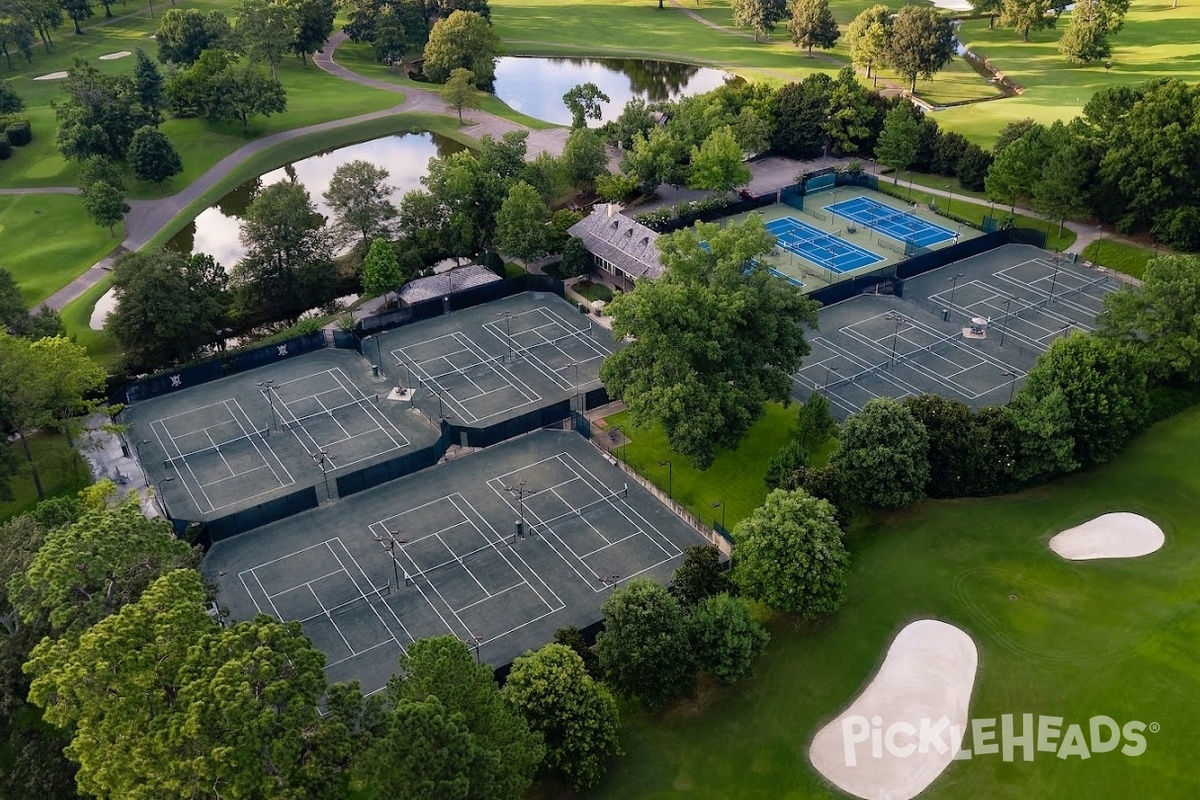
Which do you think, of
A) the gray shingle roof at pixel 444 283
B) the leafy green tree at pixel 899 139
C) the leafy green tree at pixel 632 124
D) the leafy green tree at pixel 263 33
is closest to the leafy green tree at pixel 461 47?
the leafy green tree at pixel 263 33

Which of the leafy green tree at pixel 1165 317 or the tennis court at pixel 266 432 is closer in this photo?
the tennis court at pixel 266 432

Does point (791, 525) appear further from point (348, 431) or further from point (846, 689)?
point (348, 431)

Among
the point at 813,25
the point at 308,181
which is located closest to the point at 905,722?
the point at 308,181

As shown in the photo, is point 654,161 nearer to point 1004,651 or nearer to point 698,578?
point 698,578

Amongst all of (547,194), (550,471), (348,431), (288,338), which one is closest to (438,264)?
(547,194)

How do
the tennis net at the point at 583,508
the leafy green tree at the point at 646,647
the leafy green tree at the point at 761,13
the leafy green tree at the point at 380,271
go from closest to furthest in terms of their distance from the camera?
the leafy green tree at the point at 646,647, the tennis net at the point at 583,508, the leafy green tree at the point at 380,271, the leafy green tree at the point at 761,13

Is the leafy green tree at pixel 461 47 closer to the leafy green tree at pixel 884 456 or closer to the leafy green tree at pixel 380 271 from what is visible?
the leafy green tree at pixel 380 271

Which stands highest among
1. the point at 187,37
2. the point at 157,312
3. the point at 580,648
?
the point at 187,37
